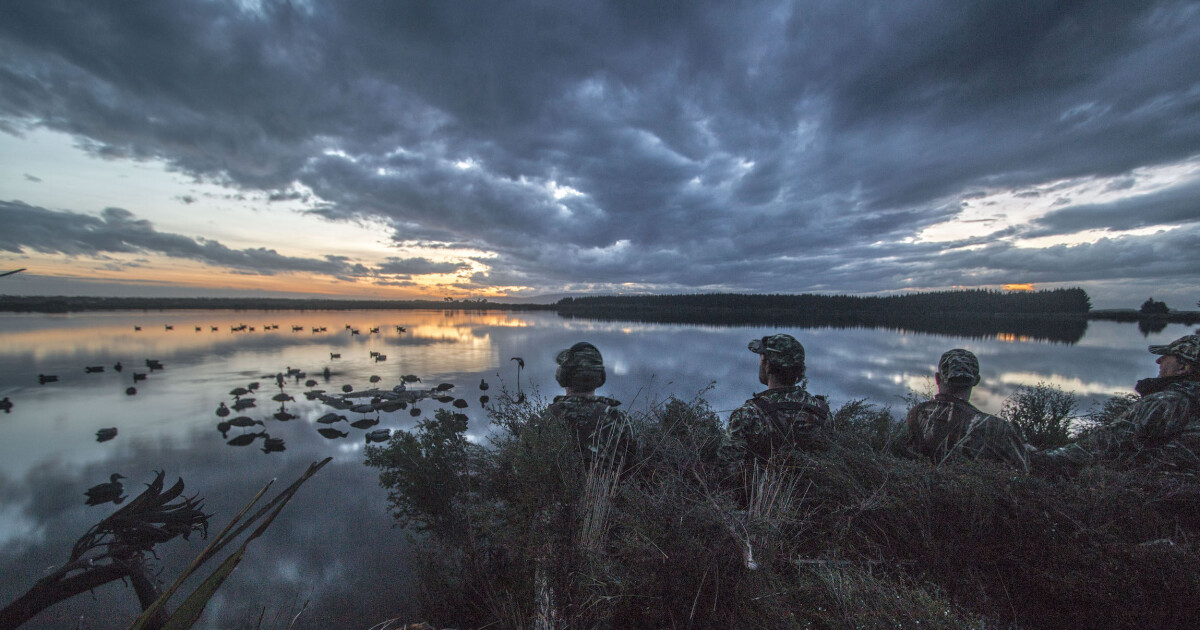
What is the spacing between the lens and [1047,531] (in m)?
2.79

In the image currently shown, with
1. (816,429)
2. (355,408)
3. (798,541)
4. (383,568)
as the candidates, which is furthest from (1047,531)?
(355,408)

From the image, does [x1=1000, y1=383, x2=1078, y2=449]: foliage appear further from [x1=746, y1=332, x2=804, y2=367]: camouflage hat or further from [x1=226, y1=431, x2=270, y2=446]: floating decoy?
[x1=226, y1=431, x2=270, y2=446]: floating decoy

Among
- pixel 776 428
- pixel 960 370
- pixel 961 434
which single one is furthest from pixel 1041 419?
pixel 776 428

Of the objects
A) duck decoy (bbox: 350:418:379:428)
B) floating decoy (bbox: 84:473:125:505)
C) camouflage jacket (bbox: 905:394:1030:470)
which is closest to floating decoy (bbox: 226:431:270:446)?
duck decoy (bbox: 350:418:379:428)

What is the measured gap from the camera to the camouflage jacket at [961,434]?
424 cm

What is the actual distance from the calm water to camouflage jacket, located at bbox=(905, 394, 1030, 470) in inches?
136

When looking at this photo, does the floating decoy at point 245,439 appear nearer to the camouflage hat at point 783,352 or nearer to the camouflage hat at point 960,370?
the camouflage hat at point 783,352

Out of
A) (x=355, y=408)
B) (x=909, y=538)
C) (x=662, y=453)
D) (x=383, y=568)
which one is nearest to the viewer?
(x=909, y=538)

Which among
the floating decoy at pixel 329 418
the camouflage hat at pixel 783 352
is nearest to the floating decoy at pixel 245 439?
the floating decoy at pixel 329 418

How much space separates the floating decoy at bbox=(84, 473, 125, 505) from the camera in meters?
9.44

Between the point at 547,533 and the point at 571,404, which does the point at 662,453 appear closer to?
the point at 571,404

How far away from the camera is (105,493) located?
959 centimetres

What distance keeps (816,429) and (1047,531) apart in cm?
190

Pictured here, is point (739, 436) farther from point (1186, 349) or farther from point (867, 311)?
point (867, 311)
